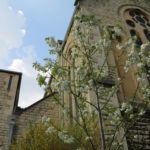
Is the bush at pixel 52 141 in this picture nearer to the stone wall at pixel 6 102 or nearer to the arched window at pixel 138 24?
the stone wall at pixel 6 102

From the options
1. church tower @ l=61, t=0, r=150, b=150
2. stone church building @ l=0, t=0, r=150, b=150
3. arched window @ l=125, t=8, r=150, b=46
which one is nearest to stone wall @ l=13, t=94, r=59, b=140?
stone church building @ l=0, t=0, r=150, b=150

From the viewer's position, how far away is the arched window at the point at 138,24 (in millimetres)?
11262

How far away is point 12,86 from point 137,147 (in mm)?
5604

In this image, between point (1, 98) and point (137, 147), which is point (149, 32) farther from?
point (1, 98)

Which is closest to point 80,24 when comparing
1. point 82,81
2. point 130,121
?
point 82,81

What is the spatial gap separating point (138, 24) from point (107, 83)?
711cm

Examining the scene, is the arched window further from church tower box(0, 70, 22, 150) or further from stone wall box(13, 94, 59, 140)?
church tower box(0, 70, 22, 150)

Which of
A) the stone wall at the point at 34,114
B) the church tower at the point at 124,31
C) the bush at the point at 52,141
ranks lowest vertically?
the bush at the point at 52,141

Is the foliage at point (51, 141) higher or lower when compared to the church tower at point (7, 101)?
lower

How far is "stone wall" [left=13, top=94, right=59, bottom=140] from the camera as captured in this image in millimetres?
7375

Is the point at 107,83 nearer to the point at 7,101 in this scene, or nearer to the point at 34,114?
the point at 34,114

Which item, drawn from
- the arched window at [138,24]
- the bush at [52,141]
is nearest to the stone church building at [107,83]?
the arched window at [138,24]

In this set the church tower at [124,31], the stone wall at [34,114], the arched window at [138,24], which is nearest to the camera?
the church tower at [124,31]

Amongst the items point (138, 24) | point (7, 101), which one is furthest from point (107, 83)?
point (138, 24)
